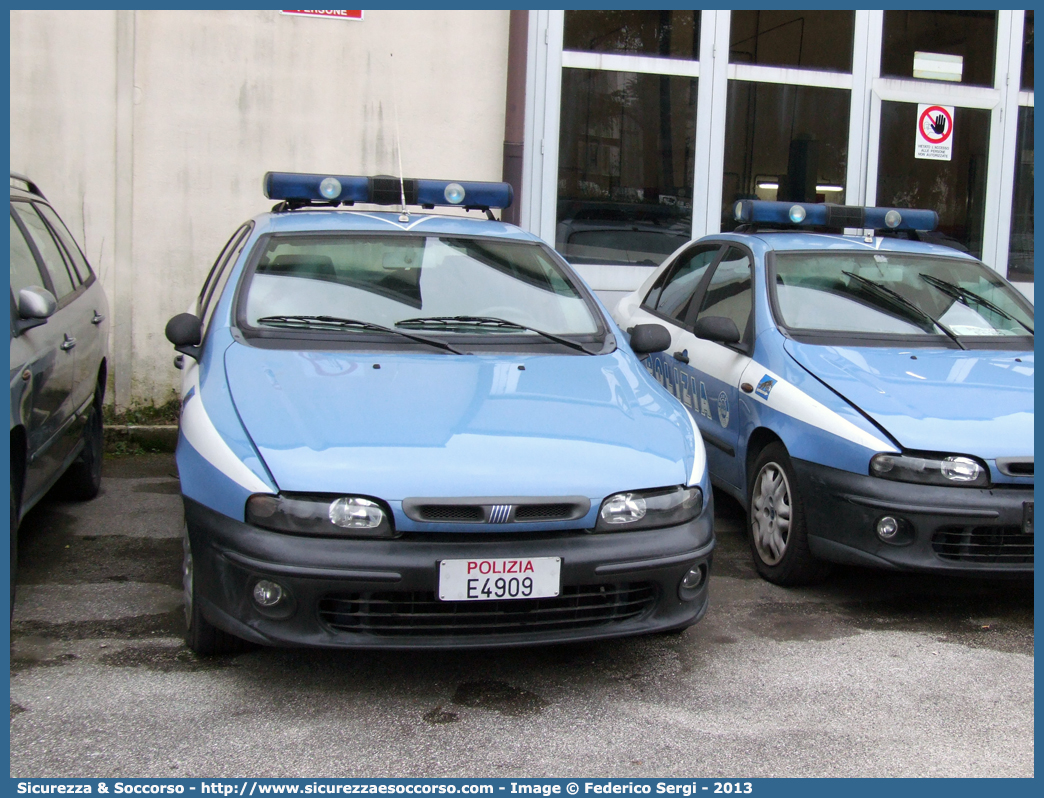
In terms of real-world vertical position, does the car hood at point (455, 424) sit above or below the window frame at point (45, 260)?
below

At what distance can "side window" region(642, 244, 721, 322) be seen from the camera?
6172 millimetres

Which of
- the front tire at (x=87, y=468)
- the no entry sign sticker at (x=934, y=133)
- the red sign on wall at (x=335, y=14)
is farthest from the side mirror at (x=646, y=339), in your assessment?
the no entry sign sticker at (x=934, y=133)

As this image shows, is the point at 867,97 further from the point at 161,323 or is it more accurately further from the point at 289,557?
the point at 289,557

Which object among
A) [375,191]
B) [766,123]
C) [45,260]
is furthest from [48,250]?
[766,123]

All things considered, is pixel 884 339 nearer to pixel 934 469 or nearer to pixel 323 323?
pixel 934 469

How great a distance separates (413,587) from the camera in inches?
129

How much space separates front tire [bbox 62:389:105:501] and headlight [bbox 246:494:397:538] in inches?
114

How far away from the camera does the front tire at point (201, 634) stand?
368 centimetres

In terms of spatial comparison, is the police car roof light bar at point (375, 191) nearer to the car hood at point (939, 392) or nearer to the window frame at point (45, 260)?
the window frame at point (45, 260)

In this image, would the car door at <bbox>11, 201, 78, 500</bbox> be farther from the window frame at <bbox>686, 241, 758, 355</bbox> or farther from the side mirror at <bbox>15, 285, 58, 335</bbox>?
the window frame at <bbox>686, 241, 758, 355</bbox>

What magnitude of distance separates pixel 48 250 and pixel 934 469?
13.3 ft

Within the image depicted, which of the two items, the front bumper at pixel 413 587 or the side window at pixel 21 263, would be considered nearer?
the front bumper at pixel 413 587

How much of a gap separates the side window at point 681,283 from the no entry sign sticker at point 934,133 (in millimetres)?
4015

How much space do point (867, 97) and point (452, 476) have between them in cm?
719
